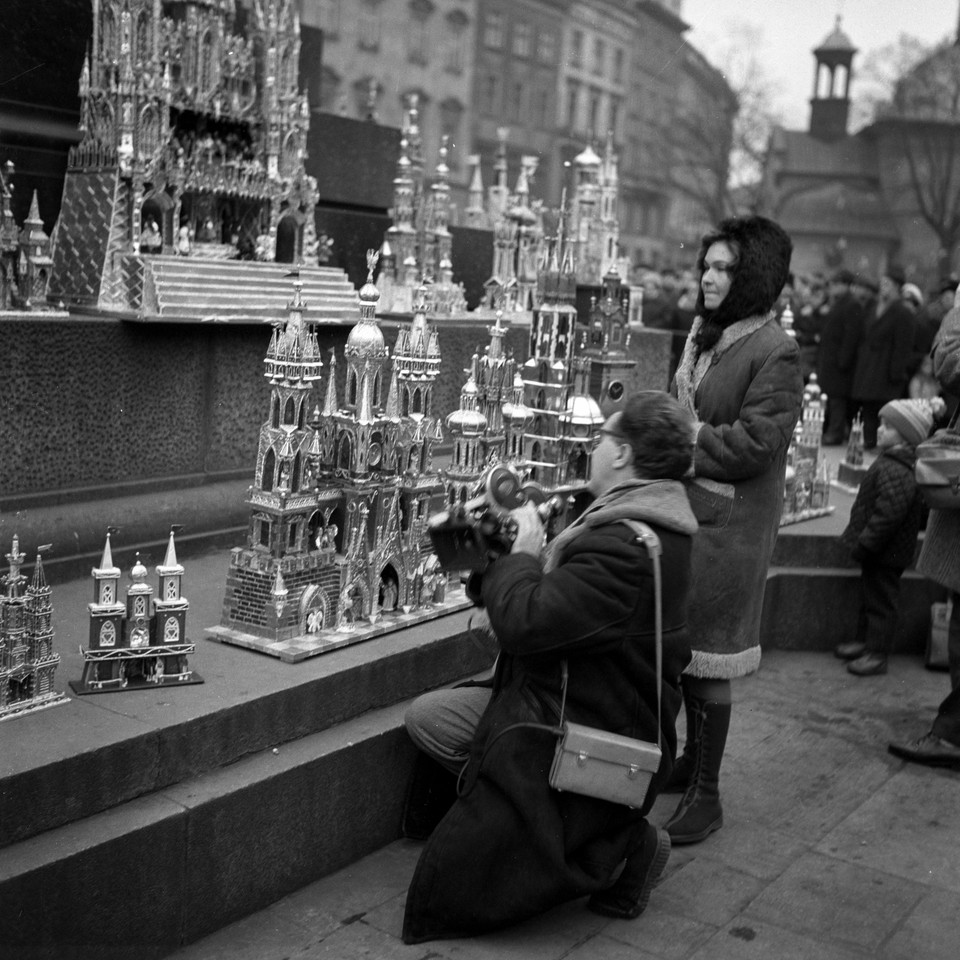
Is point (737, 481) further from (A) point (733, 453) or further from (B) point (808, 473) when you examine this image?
(B) point (808, 473)

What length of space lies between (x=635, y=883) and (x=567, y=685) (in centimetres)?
77

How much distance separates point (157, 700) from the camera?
371 centimetres

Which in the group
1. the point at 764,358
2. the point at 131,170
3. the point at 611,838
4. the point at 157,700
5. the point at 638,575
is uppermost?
the point at 131,170

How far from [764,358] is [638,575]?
1230mm

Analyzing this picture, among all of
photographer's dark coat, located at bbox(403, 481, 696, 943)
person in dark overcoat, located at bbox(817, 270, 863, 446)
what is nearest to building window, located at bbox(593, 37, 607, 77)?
person in dark overcoat, located at bbox(817, 270, 863, 446)

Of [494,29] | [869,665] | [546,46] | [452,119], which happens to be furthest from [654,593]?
[452,119]

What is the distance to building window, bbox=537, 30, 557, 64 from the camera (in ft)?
45.3

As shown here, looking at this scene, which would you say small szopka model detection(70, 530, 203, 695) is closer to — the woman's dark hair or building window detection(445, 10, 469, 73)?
the woman's dark hair

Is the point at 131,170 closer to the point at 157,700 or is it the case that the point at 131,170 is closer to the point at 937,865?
the point at 157,700

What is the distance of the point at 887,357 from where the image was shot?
12.5 meters

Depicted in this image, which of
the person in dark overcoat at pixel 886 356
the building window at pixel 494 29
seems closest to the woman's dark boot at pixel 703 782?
the person in dark overcoat at pixel 886 356

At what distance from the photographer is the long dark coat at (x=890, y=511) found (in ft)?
21.3

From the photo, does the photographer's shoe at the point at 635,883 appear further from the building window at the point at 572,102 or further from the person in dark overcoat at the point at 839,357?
the building window at the point at 572,102

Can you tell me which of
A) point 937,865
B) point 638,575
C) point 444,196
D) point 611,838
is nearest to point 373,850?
point 611,838
